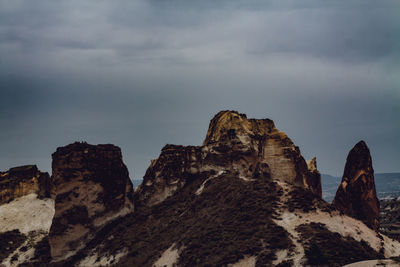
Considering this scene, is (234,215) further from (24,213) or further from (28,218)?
(24,213)

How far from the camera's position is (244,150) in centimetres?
6775

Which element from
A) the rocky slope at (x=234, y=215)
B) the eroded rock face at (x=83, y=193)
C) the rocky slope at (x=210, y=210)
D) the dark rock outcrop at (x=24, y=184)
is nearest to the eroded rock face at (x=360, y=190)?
the rocky slope at (x=210, y=210)

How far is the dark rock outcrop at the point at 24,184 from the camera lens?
85438 millimetres

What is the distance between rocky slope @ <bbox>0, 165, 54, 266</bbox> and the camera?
2731 inches

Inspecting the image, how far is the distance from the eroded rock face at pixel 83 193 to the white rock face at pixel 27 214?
14.8 meters

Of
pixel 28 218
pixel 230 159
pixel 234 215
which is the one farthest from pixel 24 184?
pixel 234 215

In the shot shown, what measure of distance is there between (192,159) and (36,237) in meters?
29.2

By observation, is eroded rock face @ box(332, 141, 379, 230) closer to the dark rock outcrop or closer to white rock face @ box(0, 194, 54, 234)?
white rock face @ box(0, 194, 54, 234)

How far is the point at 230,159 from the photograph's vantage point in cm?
6844

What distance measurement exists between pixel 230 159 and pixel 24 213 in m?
39.8

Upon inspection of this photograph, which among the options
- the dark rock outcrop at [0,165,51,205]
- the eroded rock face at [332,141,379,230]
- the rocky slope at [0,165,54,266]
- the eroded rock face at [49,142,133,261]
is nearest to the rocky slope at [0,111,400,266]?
the eroded rock face at [49,142,133,261]

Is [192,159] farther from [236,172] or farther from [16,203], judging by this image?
[16,203]

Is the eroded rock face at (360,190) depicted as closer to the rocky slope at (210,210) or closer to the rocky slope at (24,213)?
the rocky slope at (210,210)

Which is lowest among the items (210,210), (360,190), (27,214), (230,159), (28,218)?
(28,218)
